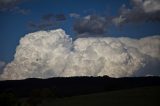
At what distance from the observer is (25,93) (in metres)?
119

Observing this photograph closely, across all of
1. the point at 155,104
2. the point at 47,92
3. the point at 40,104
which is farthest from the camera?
the point at 47,92

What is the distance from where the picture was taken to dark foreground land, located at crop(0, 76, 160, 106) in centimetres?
7262

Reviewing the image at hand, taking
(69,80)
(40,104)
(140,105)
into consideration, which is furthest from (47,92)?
(69,80)

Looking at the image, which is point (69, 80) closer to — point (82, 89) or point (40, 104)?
Answer: point (82, 89)

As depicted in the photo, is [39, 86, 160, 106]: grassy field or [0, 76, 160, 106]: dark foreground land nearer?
[39, 86, 160, 106]: grassy field

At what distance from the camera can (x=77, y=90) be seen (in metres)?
125

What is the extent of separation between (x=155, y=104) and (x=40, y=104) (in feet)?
95.1

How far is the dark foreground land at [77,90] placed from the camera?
72625 millimetres

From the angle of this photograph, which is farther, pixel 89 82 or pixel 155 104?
pixel 89 82

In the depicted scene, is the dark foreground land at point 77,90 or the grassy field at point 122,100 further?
the dark foreground land at point 77,90

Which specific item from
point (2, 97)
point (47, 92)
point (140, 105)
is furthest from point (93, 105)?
point (47, 92)

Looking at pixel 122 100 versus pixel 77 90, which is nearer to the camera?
pixel 122 100

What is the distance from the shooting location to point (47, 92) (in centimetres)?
9306

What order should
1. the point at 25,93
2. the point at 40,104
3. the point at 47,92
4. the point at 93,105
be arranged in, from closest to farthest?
the point at 93,105
the point at 40,104
the point at 47,92
the point at 25,93
